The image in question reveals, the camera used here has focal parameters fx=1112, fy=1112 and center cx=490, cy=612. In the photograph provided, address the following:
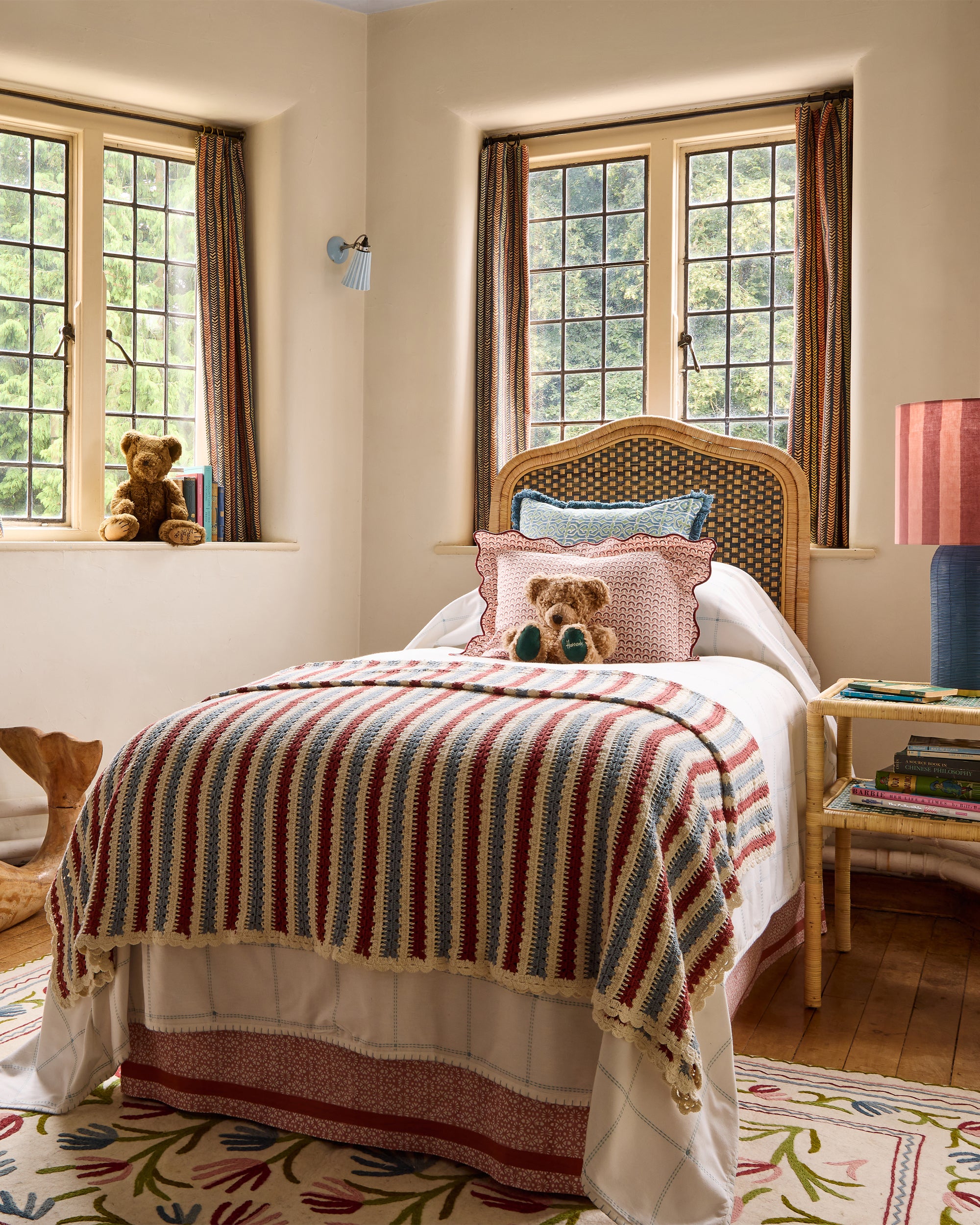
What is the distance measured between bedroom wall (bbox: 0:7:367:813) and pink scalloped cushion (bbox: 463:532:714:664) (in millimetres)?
1158

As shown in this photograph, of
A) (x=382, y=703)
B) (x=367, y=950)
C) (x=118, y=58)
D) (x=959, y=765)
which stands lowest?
(x=367, y=950)

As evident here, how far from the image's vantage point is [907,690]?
8.24 ft

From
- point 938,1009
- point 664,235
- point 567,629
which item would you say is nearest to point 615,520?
point 567,629

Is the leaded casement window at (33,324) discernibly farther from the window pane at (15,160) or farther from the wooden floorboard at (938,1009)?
the wooden floorboard at (938,1009)

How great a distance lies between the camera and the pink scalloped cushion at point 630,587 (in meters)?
2.75

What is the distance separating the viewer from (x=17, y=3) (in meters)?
3.33

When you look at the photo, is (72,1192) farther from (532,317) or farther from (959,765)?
(532,317)

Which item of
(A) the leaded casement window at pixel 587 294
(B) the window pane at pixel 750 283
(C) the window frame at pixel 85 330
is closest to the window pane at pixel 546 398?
(A) the leaded casement window at pixel 587 294

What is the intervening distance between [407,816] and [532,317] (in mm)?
2738

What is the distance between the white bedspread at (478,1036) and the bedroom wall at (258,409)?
1.59m

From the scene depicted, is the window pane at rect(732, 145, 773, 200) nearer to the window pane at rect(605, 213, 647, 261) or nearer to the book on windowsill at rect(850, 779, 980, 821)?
the window pane at rect(605, 213, 647, 261)

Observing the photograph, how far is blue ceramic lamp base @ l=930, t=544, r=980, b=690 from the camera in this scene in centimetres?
259

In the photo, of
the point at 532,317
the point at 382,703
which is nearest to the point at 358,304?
the point at 532,317

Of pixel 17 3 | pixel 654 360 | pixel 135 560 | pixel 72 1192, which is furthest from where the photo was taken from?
pixel 654 360
